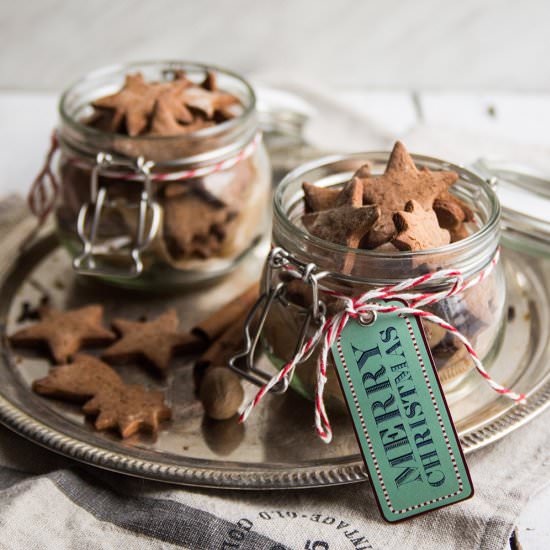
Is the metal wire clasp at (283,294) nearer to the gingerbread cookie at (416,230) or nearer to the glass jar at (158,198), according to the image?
the gingerbread cookie at (416,230)

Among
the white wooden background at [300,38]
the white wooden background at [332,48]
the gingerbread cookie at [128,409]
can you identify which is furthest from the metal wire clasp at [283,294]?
the white wooden background at [300,38]

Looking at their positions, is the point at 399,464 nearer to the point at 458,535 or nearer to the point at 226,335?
the point at 458,535

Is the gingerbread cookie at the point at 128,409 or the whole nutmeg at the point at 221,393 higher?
the whole nutmeg at the point at 221,393

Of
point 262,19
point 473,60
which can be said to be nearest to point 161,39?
point 262,19

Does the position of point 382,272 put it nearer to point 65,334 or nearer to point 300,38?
point 65,334

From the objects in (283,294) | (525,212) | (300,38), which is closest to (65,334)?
(283,294)

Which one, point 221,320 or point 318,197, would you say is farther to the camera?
point 221,320

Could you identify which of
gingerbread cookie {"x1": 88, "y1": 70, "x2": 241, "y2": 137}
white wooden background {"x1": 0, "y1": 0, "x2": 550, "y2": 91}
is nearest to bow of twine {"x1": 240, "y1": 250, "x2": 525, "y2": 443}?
gingerbread cookie {"x1": 88, "y1": 70, "x2": 241, "y2": 137}
